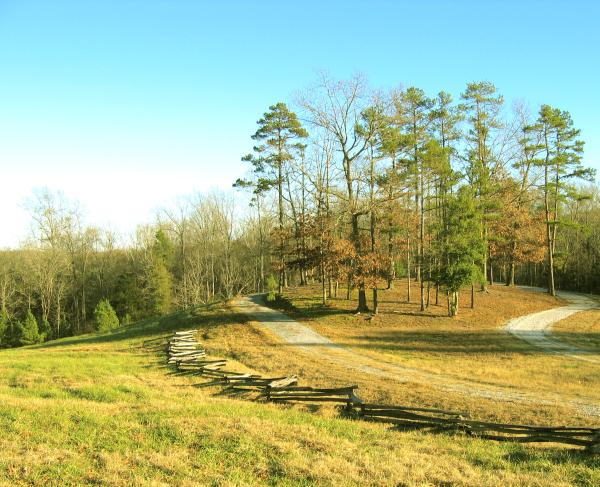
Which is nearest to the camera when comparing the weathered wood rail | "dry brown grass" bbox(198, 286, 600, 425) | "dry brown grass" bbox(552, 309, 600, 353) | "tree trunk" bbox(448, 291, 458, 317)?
the weathered wood rail

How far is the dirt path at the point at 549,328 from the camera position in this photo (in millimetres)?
20094

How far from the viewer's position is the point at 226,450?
22.6ft

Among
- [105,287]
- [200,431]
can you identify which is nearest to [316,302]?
[200,431]

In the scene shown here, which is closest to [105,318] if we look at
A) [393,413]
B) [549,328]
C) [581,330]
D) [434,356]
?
[434,356]

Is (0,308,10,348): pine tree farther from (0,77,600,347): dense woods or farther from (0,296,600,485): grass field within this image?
(0,296,600,485): grass field

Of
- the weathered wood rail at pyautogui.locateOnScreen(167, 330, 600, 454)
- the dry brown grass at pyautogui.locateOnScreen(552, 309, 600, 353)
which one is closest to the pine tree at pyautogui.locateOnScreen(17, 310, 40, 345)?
the weathered wood rail at pyautogui.locateOnScreen(167, 330, 600, 454)

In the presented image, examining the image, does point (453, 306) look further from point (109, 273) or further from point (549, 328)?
point (109, 273)

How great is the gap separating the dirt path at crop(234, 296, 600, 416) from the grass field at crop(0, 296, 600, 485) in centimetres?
476

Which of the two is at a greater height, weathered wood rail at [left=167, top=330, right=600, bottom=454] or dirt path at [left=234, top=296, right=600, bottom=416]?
weathered wood rail at [left=167, top=330, right=600, bottom=454]

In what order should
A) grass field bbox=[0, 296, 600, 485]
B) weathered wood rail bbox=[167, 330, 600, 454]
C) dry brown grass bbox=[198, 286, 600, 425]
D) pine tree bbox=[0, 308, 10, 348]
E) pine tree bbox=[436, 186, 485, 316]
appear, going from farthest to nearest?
pine tree bbox=[0, 308, 10, 348]
pine tree bbox=[436, 186, 485, 316]
dry brown grass bbox=[198, 286, 600, 425]
weathered wood rail bbox=[167, 330, 600, 454]
grass field bbox=[0, 296, 600, 485]

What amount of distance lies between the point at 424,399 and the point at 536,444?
3.73m

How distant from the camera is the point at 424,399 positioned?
39.4 feet

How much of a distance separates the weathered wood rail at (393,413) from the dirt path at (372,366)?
118 inches

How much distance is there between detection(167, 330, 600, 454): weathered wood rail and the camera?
8.37m
